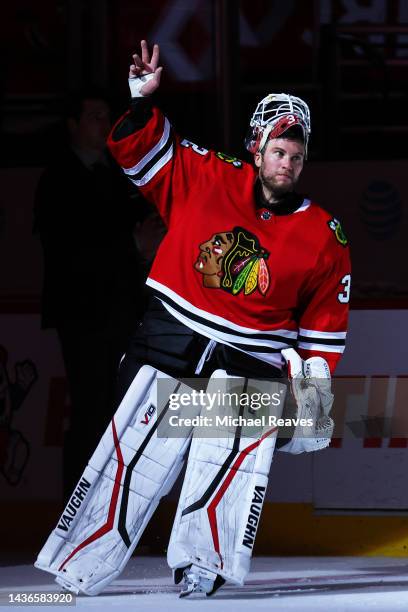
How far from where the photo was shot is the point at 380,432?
5.90 metres

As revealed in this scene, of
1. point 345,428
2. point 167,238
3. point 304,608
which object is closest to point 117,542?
point 304,608

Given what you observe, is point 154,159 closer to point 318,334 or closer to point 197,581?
point 318,334

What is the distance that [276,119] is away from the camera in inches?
187

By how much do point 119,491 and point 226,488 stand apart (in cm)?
33

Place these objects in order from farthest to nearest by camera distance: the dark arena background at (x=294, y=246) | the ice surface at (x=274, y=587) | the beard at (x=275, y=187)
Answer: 1. the dark arena background at (x=294, y=246)
2. the beard at (x=275, y=187)
3. the ice surface at (x=274, y=587)

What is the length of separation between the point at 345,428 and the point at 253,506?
1324 millimetres

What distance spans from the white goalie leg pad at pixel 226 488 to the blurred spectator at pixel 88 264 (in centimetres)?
114

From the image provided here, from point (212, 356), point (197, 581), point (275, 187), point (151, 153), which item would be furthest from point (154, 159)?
point (197, 581)

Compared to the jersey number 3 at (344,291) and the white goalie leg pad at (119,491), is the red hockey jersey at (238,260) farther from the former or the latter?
the white goalie leg pad at (119,491)

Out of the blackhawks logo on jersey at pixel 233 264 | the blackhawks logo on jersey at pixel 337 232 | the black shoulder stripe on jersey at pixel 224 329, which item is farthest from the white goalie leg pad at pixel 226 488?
the blackhawks logo on jersey at pixel 337 232

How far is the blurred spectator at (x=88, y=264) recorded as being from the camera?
5.75 metres

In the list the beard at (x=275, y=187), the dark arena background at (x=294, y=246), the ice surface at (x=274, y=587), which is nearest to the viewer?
the ice surface at (x=274, y=587)

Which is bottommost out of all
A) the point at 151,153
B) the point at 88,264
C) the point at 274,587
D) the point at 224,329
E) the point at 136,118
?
the point at 274,587

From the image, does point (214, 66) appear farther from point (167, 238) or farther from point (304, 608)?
→ point (304, 608)
